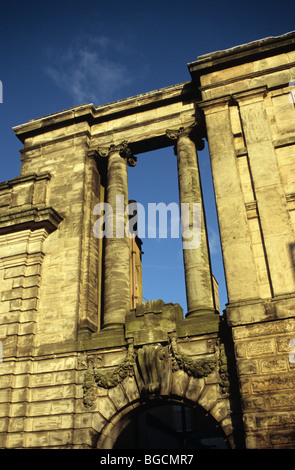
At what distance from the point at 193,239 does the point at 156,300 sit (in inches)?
94.2

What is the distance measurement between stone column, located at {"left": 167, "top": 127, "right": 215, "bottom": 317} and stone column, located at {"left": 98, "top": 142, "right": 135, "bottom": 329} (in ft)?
6.76

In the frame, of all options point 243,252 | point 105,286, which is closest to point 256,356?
point 243,252

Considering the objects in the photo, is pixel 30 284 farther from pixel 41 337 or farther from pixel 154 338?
pixel 154 338

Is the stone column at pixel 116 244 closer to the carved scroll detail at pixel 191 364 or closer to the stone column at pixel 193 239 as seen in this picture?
the stone column at pixel 193 239

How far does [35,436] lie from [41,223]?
668 cm

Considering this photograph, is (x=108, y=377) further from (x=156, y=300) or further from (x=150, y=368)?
(x=156, y=300)

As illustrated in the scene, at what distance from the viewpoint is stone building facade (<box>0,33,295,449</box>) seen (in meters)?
11.0

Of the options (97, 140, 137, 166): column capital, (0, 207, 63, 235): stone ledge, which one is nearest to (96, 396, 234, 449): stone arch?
(0, 207, 63, 235): stone ledge

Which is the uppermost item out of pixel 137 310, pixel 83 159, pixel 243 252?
pixel 83 159

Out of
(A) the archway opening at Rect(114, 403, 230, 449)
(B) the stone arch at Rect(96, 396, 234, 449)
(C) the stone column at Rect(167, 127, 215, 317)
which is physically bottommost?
(B) the stone arch at Rect(96, 396, 234, 449)

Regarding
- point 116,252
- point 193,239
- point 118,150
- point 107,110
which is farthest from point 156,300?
point 107,110

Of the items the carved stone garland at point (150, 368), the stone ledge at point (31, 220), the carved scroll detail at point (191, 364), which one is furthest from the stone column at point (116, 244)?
the carved scroll detail at point (191, 364)

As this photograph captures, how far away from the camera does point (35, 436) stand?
1194cm

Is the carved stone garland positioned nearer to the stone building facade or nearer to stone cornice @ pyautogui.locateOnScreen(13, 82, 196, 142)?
the stone building facade
